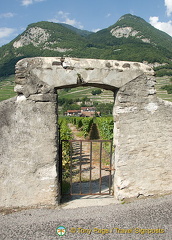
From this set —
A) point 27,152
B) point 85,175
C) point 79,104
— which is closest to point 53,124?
point 27,152

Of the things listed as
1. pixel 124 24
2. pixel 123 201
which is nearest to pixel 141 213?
pixel 123 201

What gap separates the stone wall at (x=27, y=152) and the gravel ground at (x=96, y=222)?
0.35m

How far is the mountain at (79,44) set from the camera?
93.3 meters

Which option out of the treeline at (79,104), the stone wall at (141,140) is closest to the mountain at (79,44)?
the treeline at (79,104)

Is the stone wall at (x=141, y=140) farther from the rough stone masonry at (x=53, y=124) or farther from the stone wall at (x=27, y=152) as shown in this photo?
the stone wall at (x=27, y=152)

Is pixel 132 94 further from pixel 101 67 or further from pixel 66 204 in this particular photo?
pixel 66 204

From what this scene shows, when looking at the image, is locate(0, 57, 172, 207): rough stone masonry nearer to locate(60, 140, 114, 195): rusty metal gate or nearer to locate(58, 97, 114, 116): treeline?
locate(60, 140, 114, 195): rusty metal gate

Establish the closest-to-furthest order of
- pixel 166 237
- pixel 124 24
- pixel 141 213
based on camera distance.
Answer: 1. pixel 166 237
2. pixel 141 213
3. pixel 124 24

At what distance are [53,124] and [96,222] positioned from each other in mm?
1905

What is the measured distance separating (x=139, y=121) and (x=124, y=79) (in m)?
0.94

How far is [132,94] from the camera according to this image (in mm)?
3875

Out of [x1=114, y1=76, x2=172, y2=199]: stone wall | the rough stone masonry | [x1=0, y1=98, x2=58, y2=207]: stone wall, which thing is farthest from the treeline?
[x1=0, y1=98, x2=58, y2=207]: stone wall

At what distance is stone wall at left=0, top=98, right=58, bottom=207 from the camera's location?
352 centimetres

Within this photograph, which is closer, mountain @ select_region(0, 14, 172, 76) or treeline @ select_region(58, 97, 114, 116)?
treeline @ select_region(58, 97, 114, 116)
